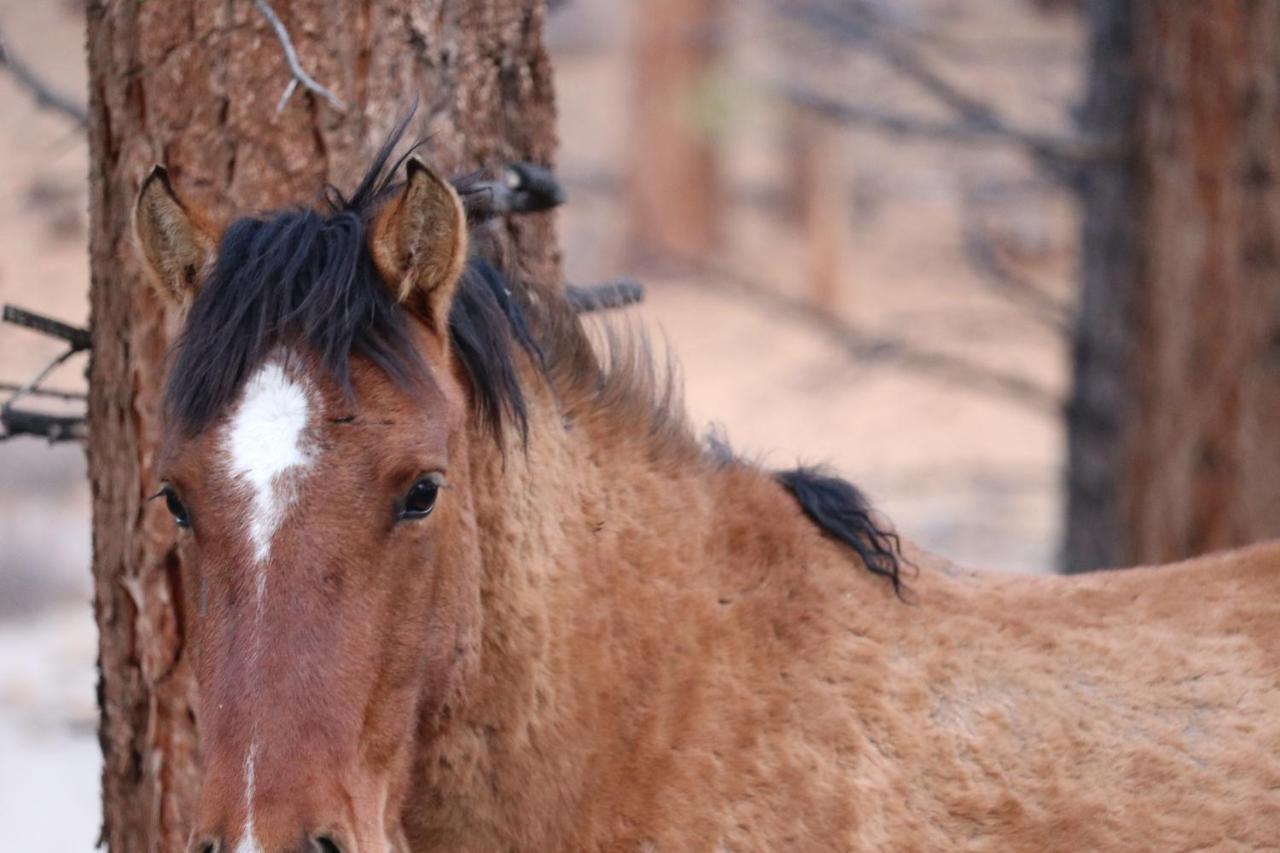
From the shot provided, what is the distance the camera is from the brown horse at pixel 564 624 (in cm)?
231

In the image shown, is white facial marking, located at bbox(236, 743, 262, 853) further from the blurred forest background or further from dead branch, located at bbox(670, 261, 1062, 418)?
dead branch, located at bbox(670, 261, 1062, 418)

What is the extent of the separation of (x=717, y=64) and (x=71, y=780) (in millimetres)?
13561

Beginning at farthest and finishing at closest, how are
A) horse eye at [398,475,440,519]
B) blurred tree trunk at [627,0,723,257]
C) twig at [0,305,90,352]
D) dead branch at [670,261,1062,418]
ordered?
blurred tree trunk at [627,0,723,257] → dead branch at [670,261,1062,418] → twig at [0,305,90,352] → horse eye at [398,475,440,519]

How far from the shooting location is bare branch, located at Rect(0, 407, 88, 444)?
3451 millimetres

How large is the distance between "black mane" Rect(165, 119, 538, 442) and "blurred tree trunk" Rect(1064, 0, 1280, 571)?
491 centimetres

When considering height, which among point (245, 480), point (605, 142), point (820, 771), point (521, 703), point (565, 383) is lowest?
point (820, 771)

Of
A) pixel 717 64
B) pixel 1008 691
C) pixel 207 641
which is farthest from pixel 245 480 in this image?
pixel 717 64

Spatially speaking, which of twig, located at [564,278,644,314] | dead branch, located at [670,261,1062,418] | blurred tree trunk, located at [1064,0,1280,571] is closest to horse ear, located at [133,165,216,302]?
twig, located at [564,278,644,314]

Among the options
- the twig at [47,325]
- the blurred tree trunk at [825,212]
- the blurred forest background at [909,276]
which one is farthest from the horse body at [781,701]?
the blurred tree trunk at [825,212]

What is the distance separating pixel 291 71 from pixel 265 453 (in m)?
1.16

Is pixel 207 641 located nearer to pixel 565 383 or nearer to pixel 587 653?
pixel 587 653

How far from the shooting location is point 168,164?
10.3 feet

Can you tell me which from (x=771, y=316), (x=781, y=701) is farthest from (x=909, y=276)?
(x=781, y=701)

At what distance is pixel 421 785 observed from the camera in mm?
2648
